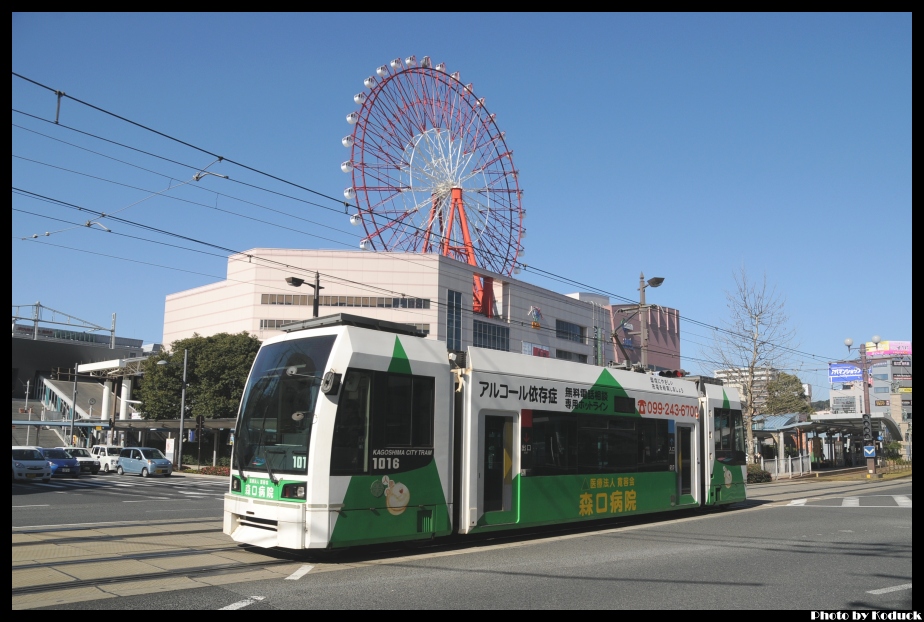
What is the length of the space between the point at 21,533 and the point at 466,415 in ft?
26.1

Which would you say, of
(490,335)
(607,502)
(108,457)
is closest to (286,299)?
(490,335)

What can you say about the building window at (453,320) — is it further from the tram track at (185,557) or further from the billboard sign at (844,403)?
the billboard sign at (844,403)

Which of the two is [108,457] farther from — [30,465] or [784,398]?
[784,398]

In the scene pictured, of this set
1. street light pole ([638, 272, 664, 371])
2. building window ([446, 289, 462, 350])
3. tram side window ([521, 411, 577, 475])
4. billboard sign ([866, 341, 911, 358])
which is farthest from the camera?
billboard sign ([866, 341, 911, 358])

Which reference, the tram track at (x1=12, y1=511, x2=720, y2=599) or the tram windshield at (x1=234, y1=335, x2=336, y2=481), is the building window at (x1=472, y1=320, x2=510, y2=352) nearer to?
the tram track at (x1=12, y1=511, x2=720, y2=599)

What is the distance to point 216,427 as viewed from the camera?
47.6 meters

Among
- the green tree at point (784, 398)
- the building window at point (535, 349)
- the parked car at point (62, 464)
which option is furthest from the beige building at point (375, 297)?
the parked car at point (62, 464)

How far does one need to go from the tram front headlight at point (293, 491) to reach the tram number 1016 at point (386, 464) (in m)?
1.05

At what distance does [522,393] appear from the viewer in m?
12.7

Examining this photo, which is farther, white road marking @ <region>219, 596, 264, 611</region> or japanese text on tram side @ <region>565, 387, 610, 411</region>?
japanese text on tram side @ <region>565, 387, 610, 411</region>

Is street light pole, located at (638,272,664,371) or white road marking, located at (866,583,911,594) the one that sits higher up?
street light pole, located at (638,272,664,371)

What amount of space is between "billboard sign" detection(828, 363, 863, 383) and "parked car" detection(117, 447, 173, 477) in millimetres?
84939

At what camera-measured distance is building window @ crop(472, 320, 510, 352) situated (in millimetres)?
65438

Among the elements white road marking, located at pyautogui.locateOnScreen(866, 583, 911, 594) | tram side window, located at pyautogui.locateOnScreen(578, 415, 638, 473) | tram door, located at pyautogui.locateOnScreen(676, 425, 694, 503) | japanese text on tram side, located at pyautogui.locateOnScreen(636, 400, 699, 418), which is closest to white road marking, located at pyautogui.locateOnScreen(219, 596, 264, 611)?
white road marking, located at pyautogui.locateOnScreen(866, 583, 911, 594)
